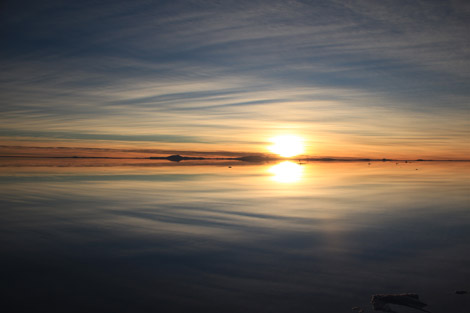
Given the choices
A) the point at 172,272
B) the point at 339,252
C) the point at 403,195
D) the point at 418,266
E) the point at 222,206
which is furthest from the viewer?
the point at 403,195

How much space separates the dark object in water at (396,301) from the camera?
19.7ft

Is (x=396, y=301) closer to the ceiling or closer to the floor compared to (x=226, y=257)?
closer to the floor

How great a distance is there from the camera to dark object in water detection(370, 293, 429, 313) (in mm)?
6016

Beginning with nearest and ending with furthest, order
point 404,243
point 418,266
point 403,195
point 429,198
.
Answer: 1. point 418,266
2. point 404,243
3. point 429,198
4. point 403,195

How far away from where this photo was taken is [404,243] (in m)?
9.92

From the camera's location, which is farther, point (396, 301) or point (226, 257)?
point (226, 257)

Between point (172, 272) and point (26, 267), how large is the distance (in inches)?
125

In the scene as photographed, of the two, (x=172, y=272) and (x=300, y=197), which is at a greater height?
(x=300, y=197)

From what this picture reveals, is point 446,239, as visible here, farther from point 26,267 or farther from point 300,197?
point 26,267

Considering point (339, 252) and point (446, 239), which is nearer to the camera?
point (339, 252)

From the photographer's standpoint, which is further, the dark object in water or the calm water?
the calm water

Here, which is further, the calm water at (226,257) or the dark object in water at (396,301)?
the calm water at (226,257)

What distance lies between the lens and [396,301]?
6.18 m

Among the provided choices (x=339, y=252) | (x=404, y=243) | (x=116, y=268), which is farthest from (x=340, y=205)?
(x=116, y=268)
